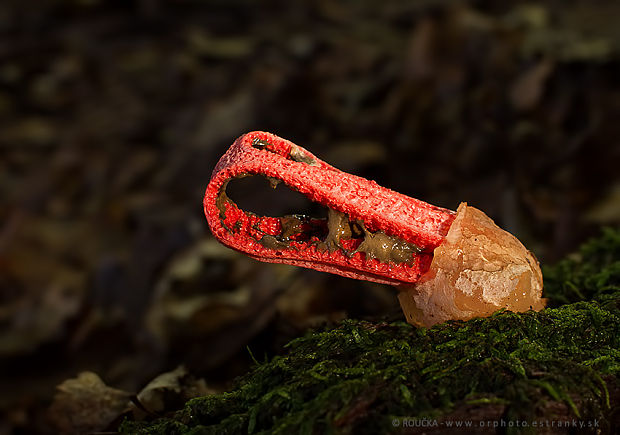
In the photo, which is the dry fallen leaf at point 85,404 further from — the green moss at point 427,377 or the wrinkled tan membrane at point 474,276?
the wrinkled tan membrane at point 474,276

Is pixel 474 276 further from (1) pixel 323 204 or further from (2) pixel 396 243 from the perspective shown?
(1) pixel 323 204

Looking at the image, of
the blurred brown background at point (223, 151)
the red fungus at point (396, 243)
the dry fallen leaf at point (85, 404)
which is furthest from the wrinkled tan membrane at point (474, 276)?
the dry fallen leaf at point (85, 404)

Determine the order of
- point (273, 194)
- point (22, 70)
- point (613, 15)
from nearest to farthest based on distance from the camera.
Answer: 1. point (273, 194)
2. point (613, 15)
3. point (22, 70)

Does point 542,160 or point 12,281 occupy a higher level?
point 12,281

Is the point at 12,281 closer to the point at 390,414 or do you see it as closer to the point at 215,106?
the point at 215,106

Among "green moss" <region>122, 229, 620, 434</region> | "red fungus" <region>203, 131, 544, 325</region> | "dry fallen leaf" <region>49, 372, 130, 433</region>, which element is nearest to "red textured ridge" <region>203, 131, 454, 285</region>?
"red fungus" <region>203, 131, 544, 325</region>

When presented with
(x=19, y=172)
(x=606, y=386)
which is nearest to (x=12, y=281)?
(x=19, y=172)
